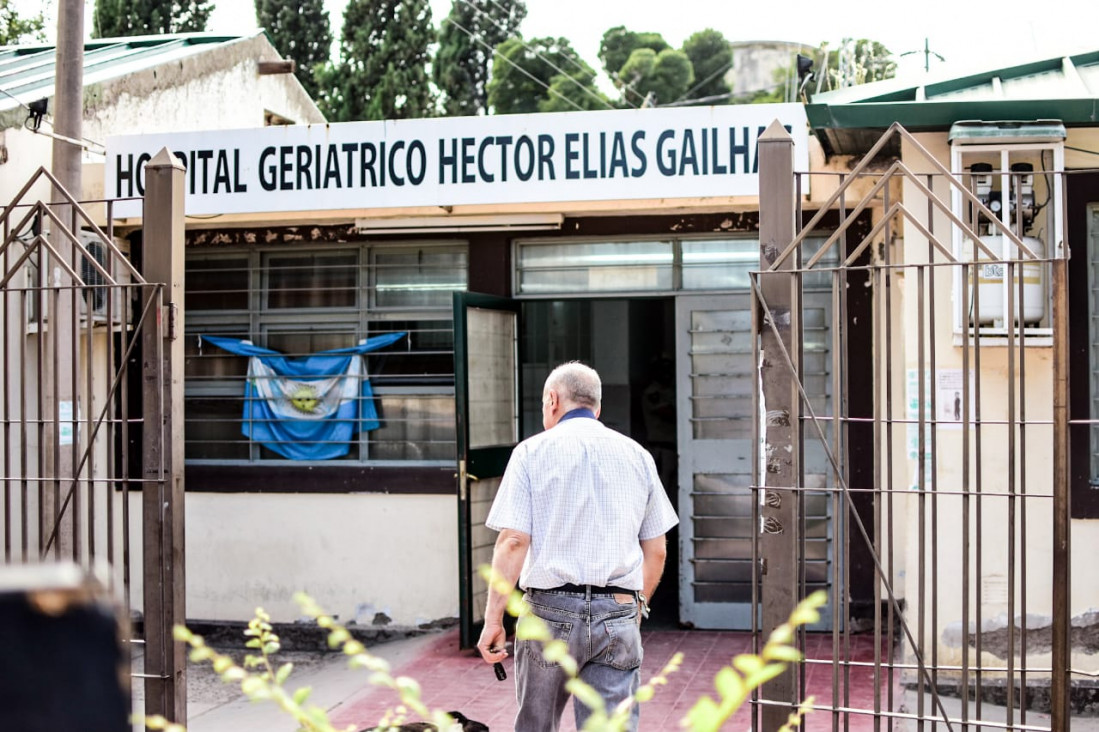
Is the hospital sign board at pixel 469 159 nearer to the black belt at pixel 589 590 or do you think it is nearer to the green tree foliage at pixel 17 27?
the black belt at pixel 589 590

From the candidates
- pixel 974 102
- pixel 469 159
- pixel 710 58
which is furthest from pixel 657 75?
pixel 974 102

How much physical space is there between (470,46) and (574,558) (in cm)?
2585

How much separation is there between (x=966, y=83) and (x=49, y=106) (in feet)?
19.9

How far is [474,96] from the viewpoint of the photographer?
29.1 metres

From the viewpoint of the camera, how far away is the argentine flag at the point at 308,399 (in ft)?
27.7

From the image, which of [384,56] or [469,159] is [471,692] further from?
[384,56]

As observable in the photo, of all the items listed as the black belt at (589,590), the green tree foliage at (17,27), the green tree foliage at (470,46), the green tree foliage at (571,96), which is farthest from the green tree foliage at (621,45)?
the black belt at (589,590)

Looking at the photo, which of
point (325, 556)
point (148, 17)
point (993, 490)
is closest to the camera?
point (993, 490)

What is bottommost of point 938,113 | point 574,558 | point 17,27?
point 574,558

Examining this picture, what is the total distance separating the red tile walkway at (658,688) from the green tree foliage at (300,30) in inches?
798

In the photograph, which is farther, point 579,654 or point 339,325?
point 339,325

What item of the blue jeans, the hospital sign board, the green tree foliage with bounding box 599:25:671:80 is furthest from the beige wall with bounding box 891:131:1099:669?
the green tree foliage with bounding box 599:25:671:80

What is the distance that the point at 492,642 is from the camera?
418 cm

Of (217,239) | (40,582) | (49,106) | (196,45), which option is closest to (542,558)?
(40,582)
